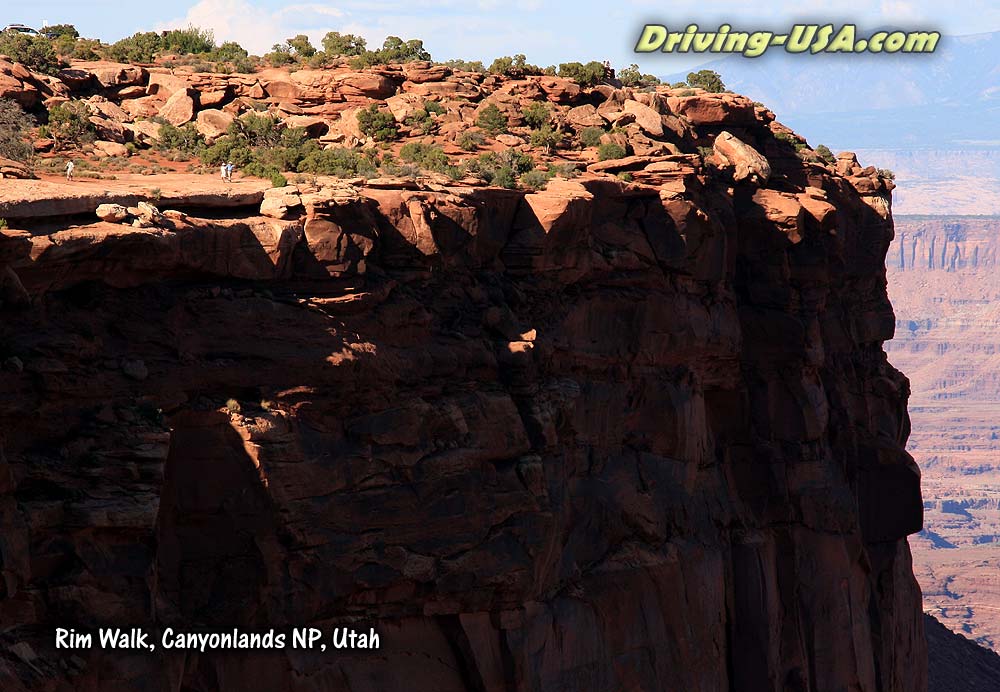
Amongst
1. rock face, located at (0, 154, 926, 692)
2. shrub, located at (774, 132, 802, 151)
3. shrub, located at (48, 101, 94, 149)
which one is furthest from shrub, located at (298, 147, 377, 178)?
shrub, located at (774, 132, 802, 151)

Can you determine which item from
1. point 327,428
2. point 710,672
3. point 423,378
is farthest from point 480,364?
point 710,672

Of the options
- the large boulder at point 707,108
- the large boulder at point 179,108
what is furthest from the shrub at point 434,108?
the large boulder at point 707,108

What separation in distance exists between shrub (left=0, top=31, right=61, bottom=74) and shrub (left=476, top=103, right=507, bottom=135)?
43.4 feet

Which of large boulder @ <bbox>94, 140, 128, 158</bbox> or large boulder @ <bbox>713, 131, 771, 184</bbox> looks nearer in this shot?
large boulder @ <bbox>94, 140, 128, 158</bbox>

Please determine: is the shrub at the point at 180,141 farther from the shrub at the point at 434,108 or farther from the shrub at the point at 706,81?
the shrub at the point at 706,81

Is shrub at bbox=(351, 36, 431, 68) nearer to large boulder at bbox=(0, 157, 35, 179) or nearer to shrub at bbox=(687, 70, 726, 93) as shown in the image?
shrub at bbox=(687, 70, 726, 93)

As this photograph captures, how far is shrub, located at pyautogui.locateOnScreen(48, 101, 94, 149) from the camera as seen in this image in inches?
1752

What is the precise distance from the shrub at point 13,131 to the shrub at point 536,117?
48.8 ft

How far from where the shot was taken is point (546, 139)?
48.7 metres

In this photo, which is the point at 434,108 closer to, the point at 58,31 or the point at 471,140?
the point at 471,140

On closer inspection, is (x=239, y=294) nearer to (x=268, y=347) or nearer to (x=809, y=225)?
(x=268, y=347)

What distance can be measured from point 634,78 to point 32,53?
22.5 meters

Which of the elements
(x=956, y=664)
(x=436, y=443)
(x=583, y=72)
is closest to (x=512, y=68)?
(x=583, y=72)

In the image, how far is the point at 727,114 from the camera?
54688 millimetres
